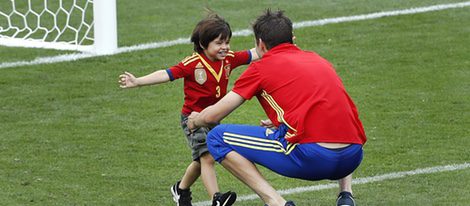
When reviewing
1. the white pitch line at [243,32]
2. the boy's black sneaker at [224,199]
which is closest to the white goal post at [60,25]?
the white pitch line at [243,32]

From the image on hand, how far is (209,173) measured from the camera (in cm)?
799

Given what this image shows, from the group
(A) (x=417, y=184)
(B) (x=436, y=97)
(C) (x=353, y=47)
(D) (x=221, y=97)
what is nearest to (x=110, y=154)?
(D) (x=221, y=97)

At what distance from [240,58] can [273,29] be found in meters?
1.01

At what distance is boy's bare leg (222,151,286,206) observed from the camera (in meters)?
7.41

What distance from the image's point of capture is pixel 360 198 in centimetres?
833

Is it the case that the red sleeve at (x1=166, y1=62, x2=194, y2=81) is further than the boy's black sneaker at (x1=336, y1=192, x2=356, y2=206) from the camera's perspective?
Yes

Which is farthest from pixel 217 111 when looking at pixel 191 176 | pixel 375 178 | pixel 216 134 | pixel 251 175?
pixel 375 178

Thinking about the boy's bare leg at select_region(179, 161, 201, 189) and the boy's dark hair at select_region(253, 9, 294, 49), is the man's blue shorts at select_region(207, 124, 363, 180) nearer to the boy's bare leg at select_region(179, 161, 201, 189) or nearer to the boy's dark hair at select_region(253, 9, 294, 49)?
the boy's dark hair at select_region(253, 9, 294, 49)

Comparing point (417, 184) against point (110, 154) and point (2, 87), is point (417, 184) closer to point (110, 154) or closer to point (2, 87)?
point (110, 154)

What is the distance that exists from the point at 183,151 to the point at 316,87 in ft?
9.35

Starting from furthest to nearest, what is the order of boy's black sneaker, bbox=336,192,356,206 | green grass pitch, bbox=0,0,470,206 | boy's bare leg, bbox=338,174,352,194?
green grass pitch, bbox=0,0,470,206
boy's bare leg, bbox=338,174,352,194
boy's black sneaker, bbox=336,192,356,206

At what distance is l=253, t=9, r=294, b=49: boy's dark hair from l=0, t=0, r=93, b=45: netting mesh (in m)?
6.45

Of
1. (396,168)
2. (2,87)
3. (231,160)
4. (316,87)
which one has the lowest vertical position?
(2,87)

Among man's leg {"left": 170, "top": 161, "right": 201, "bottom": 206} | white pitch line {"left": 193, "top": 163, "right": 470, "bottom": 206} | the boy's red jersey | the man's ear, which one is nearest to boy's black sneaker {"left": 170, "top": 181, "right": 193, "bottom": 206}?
man's leg {"left": 170, "top": 161, "right": 201, "bottom": 206}
